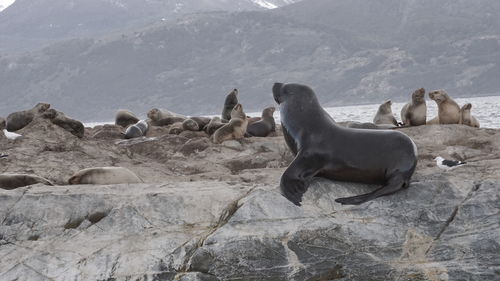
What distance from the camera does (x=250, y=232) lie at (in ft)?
15.9

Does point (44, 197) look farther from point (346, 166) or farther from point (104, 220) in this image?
point (346, 166)

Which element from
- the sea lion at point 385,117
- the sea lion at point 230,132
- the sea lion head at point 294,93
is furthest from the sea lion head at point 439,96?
the sea lion head at point 294,93

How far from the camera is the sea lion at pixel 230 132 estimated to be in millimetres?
10320

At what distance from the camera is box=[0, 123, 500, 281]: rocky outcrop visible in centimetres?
463

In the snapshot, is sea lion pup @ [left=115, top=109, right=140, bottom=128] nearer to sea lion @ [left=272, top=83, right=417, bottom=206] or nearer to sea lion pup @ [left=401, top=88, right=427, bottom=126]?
sea lion pup @ [left=401, top=88, right=427, bottom=126]

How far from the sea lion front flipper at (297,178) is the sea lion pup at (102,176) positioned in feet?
7.03

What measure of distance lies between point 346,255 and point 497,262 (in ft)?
3.78

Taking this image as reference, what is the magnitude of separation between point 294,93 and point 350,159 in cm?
126

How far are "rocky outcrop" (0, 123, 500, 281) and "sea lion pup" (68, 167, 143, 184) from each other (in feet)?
2.49

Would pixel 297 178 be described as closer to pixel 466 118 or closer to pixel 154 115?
pixel 466 118

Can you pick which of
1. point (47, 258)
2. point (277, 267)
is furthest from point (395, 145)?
point (47, 258)

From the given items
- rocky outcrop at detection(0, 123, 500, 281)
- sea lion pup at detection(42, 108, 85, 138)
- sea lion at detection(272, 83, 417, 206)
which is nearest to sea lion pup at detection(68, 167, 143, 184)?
rocky outcrop at detection(0, 123, 500, 281)

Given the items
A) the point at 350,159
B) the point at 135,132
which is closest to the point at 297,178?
the point at 350,159

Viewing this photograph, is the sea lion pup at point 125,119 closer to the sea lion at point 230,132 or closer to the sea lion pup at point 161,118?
the sea lion pup at point 161,118
